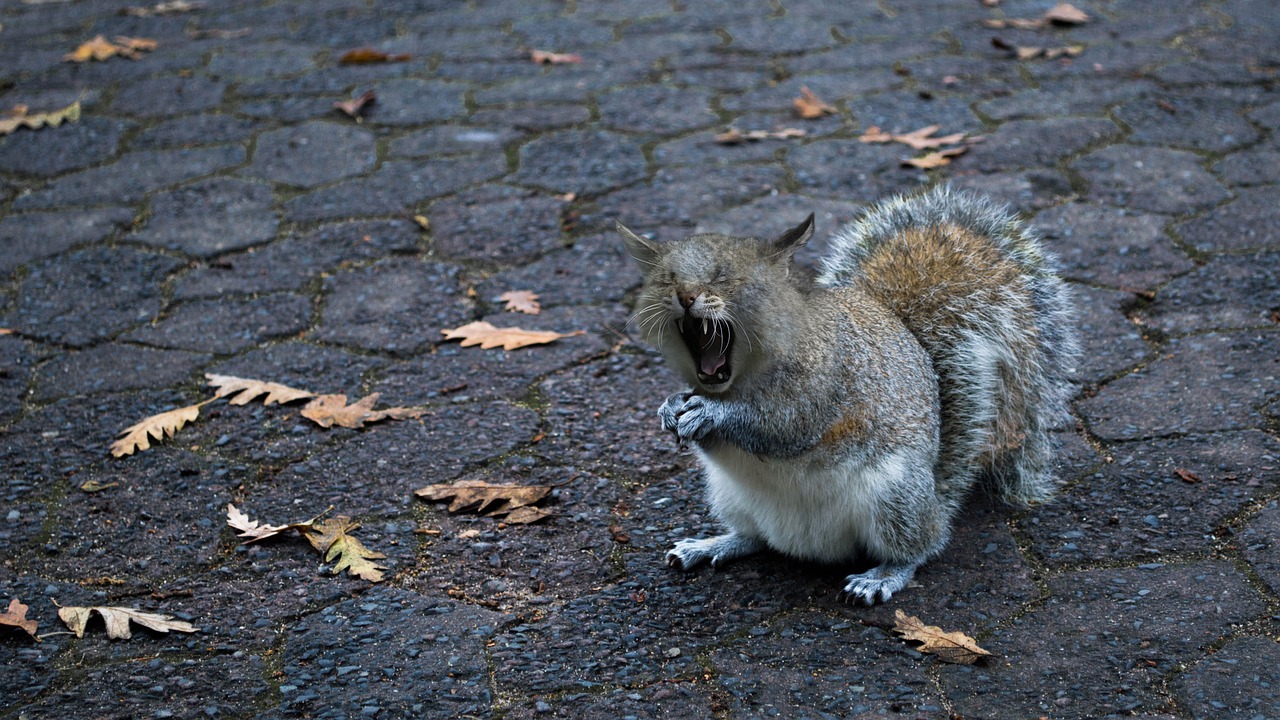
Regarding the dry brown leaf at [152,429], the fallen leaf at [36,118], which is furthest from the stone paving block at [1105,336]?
the fallen leaf at [36,118]

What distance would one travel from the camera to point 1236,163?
14.3 feet

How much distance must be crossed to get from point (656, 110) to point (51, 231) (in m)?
2.48

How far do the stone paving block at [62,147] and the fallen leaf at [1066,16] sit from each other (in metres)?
4.47

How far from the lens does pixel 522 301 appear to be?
3.82 meters

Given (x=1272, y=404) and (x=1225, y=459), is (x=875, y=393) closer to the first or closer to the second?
(x=1225, y=459)

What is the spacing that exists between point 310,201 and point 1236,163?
3462 mm

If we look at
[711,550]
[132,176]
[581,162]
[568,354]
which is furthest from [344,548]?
[132,176]

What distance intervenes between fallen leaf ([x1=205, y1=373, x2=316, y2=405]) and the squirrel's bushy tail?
1530mm

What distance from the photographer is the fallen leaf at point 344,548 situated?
2.63 m

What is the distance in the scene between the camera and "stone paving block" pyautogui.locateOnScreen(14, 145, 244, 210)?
4.62 m

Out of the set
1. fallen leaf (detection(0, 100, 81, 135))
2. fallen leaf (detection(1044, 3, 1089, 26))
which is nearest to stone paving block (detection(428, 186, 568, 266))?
fallen leaf (detection(0, 100, 81, 135))

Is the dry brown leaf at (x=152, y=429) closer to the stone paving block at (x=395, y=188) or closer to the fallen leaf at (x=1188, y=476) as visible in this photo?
the stone paving block at (x=395, y=188)

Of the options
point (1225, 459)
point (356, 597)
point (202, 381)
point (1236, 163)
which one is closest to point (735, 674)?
point (356, 597)

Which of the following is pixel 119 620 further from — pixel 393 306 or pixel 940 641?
pixel 940 641
